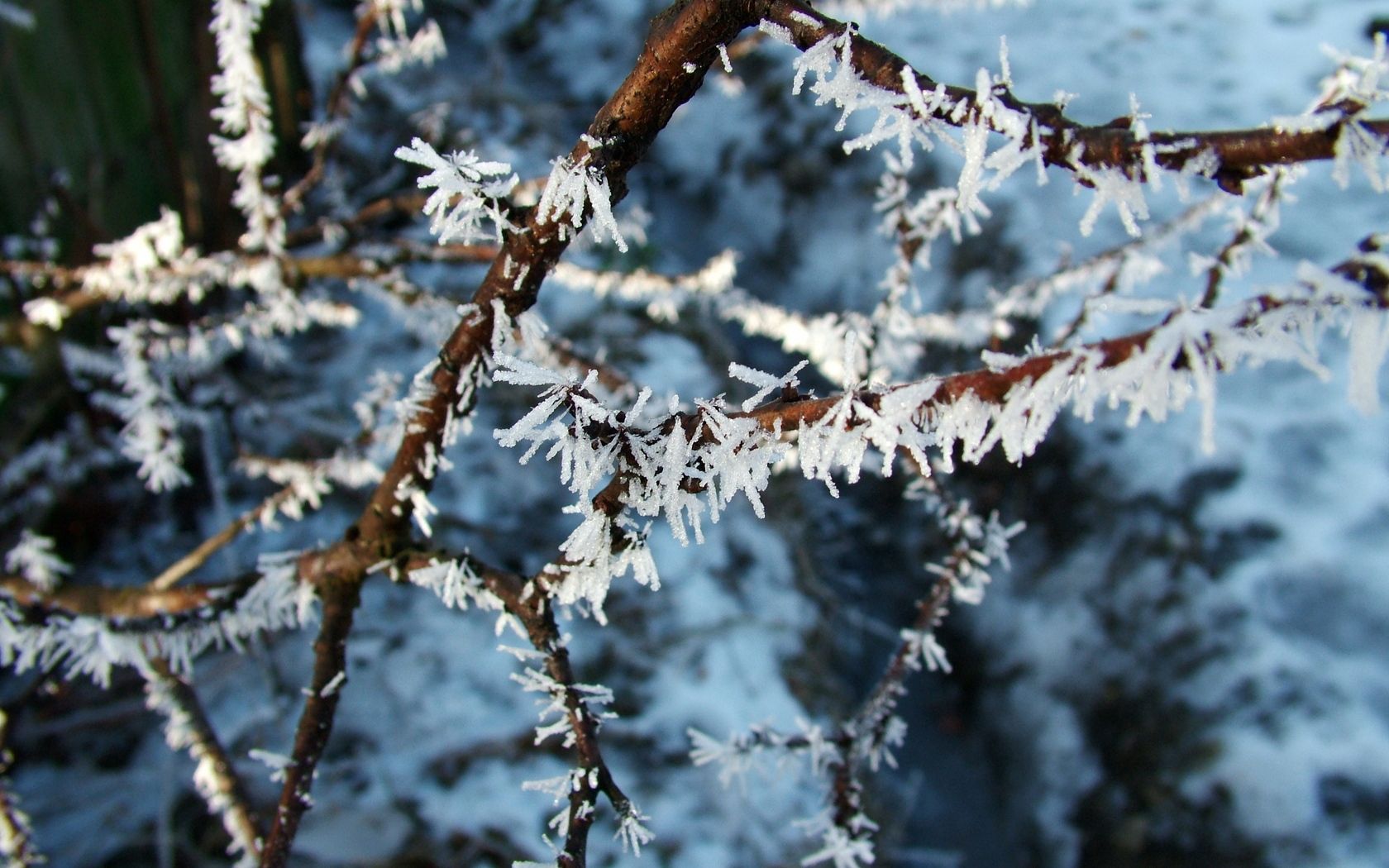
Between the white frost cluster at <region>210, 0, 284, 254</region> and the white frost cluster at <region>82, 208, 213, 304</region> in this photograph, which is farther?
the white frost cluster at <region>82, 208, 213, 304</region>

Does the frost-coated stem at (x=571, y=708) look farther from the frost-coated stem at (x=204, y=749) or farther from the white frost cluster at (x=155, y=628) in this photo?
the frost-coated stem at (x=204, y=749)

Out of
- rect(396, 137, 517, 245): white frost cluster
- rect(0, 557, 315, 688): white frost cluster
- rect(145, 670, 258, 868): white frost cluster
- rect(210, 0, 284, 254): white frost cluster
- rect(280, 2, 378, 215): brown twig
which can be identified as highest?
rect(280, 2, 378, 215): brown twig

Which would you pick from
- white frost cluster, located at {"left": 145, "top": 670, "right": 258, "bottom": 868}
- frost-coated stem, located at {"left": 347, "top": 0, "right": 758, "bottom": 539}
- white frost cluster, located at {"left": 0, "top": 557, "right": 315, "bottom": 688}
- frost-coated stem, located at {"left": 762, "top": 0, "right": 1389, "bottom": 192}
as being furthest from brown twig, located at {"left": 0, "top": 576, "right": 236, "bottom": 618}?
frost-coated stem, located at {"left": 762, "top": 0, "right": 1389, "bottom": 192}

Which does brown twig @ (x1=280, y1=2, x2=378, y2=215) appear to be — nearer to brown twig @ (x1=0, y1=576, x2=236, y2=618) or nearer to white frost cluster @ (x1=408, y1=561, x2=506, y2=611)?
brown twig @ (x1=0, y1=576, x2=236, y2=618)

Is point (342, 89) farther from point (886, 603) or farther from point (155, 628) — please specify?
point (886, 603)

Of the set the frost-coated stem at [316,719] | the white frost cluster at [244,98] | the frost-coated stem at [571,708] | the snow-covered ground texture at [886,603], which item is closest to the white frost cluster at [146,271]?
the white frost cluster at [244,98]

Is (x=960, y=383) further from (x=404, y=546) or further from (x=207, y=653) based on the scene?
(x=207, y=653)
